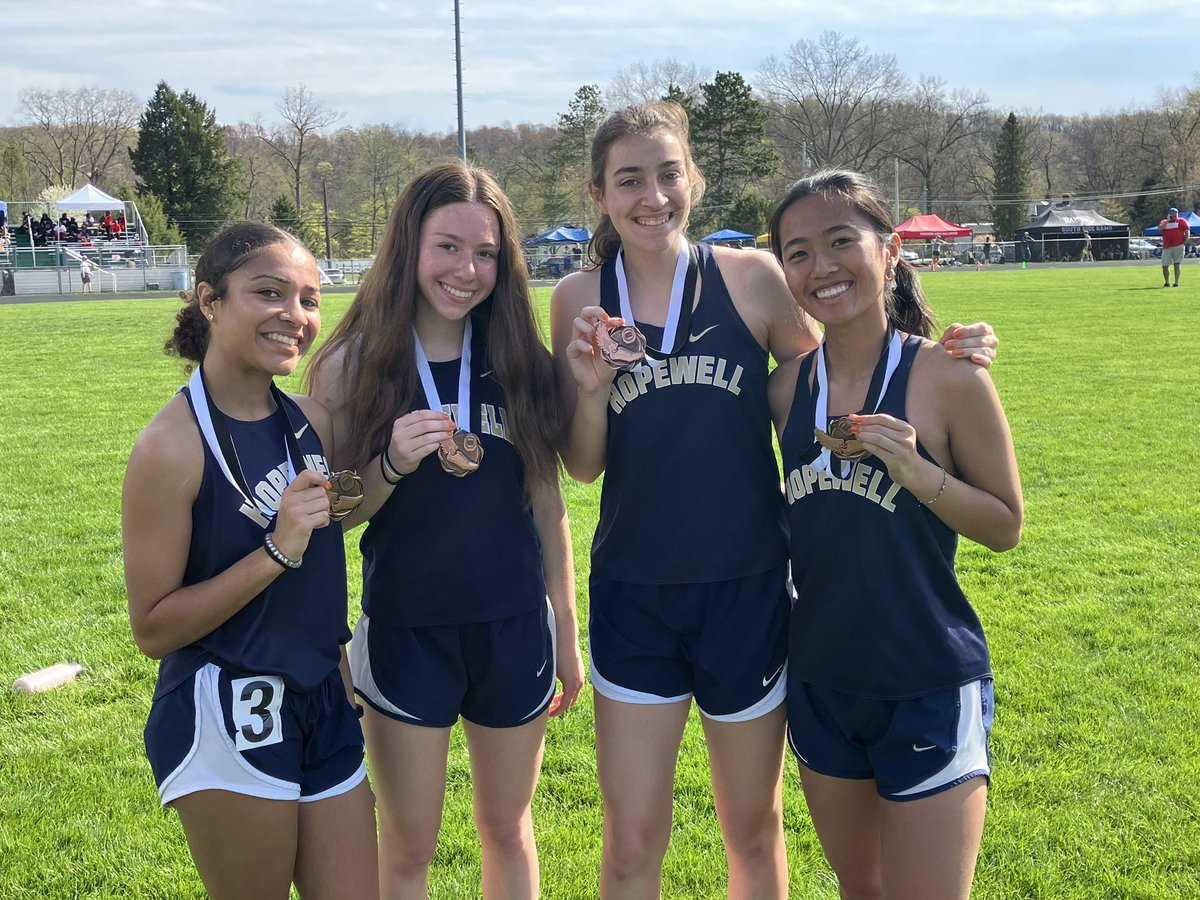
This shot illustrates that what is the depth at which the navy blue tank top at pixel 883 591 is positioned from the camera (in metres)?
2.56

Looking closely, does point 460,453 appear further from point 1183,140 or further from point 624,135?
point 1183,140

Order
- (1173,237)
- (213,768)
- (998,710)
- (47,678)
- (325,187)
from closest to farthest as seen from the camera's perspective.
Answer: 1. (213,768)
2. (998,710)
3. (47,678)
4. (1173,237)
5. (325,187)

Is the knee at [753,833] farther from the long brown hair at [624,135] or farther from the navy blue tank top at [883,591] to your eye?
the long brown hair at [624,135]

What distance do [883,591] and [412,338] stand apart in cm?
147

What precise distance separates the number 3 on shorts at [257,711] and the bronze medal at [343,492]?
433 millimetres

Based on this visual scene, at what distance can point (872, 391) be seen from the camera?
2.64m

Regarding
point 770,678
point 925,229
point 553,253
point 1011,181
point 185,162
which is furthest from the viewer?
point 1011,181

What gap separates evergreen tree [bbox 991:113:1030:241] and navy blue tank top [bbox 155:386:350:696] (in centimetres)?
8796

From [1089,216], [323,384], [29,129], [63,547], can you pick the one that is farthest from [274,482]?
[29,129]

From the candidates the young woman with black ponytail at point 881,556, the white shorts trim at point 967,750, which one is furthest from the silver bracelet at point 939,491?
the white shorts trim at point 967,750

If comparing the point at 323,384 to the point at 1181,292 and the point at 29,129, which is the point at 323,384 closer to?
the point at 1181,292

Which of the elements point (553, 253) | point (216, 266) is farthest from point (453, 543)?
point (553, 253)

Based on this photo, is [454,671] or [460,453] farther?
[454,671]

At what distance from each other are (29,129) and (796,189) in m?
91.3
